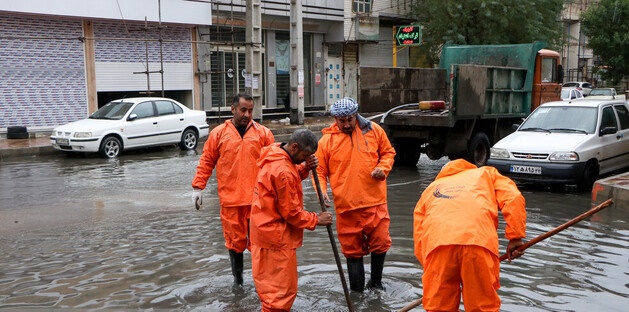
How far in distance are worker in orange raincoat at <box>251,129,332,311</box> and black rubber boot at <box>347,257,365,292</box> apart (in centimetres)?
122

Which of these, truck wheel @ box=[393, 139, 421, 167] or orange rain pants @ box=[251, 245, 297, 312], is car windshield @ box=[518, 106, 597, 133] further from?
orange rain pants @ box=[251, 245, 297, 312]

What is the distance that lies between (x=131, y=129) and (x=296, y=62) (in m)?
9.00

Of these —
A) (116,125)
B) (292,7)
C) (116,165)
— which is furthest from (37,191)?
(292,7)

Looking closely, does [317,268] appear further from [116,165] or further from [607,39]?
[607,39]

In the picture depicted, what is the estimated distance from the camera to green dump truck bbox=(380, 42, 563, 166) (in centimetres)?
1256

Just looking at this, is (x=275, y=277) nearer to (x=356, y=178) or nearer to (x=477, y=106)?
(x=356, y=178)

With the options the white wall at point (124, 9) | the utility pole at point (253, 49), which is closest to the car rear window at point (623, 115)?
the utility pole at point (253, 49)

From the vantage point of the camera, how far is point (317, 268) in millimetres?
6711

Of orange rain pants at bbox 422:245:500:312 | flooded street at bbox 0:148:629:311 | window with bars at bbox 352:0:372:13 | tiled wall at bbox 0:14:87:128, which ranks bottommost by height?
flooded street at bbox 0:148:629:311

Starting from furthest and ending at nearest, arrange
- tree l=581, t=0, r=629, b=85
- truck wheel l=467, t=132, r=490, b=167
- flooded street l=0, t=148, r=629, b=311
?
tree l=581, t=0, r=629, b=85
truck wheel l=467, t=132, r=490, b=167
flooded street l=0, t=148, r=629, b=311

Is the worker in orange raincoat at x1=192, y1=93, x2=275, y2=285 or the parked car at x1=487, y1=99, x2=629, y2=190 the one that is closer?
the worker in orange raincoat at x1=192, y1=93, x2=275, y2=285

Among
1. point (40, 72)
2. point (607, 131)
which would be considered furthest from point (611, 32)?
point (40, 72)

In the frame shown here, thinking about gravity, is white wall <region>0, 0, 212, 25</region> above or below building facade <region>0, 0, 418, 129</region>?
above

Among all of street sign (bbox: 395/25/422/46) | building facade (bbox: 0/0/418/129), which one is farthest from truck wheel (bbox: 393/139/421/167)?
street sign (bbox: 395/25/422/46)
